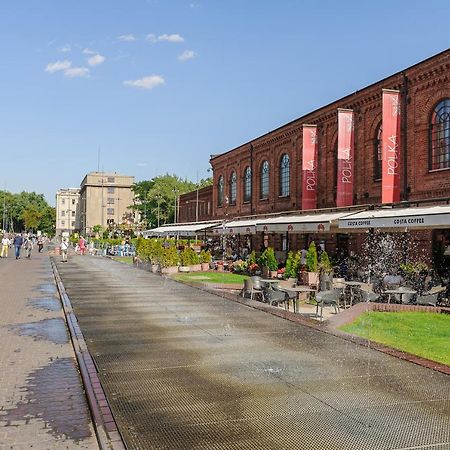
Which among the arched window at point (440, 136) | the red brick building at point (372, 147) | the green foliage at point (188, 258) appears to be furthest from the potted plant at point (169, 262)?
the arched window at point (440, 136)

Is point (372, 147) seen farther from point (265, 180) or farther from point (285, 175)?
point (265, 180)

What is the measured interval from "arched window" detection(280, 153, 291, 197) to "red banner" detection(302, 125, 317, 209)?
457 centimetres

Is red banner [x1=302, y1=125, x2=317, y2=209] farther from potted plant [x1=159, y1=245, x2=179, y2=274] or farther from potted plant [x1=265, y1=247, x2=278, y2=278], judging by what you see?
potted plant [x1=159, y1=245, x2=179, y2=274]

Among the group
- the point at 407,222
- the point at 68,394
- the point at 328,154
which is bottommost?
the point at 68,394

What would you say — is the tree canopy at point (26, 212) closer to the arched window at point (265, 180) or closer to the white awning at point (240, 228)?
the arched window at point (265, 180)

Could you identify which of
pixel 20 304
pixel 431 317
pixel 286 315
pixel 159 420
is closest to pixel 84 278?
pixel 20 304

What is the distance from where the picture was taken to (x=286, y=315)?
1223 cm

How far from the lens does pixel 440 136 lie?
21.1m

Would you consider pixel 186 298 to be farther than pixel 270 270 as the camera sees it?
No

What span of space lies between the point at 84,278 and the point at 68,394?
54.4 ft

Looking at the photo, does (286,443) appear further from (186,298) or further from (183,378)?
(186,298)

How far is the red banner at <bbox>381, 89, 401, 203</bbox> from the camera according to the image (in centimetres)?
2200

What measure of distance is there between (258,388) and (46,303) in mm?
9870

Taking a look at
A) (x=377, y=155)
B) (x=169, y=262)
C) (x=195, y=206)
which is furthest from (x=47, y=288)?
(x=195, y=206)
